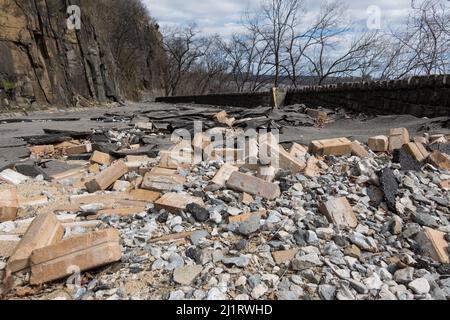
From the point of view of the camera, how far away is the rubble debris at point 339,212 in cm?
214

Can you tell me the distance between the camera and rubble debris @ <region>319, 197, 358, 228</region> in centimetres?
214

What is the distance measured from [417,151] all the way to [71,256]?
10.1 feet

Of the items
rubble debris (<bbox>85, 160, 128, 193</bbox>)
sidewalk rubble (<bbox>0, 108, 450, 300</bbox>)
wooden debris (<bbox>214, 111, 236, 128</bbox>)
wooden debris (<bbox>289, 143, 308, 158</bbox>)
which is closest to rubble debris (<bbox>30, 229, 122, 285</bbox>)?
sidewalk rubble (<bbox>0, 108, 450, 300</bbox>)

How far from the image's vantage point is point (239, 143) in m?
3.92

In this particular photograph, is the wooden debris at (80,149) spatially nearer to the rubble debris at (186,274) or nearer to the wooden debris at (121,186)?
the wooden debris at (121,186)

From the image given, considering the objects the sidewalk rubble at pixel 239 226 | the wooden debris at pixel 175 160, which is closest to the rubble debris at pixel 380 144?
the sidewalk rubble at pixel 239 226

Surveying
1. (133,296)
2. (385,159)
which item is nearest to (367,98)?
(385,159)

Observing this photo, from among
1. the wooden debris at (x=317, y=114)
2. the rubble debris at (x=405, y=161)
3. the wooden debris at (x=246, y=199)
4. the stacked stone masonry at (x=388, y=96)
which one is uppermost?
the stacked stone masonry at (x=388, y=96)

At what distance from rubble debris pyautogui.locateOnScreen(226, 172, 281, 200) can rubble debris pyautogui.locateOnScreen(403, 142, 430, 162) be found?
149 cm

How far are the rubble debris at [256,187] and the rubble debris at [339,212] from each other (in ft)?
1.31

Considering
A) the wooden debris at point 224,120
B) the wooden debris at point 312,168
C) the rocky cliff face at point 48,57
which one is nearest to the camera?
the wooden debris at point 312,168

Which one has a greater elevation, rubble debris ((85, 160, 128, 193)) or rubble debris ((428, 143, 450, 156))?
rubble debris ((428, 143, 450, 156))

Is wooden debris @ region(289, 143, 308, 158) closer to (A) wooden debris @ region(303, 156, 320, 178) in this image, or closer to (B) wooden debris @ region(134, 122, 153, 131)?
(A) wooden debris @ region(303, 156, 320, 178)

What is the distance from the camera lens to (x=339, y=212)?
2188 mm
